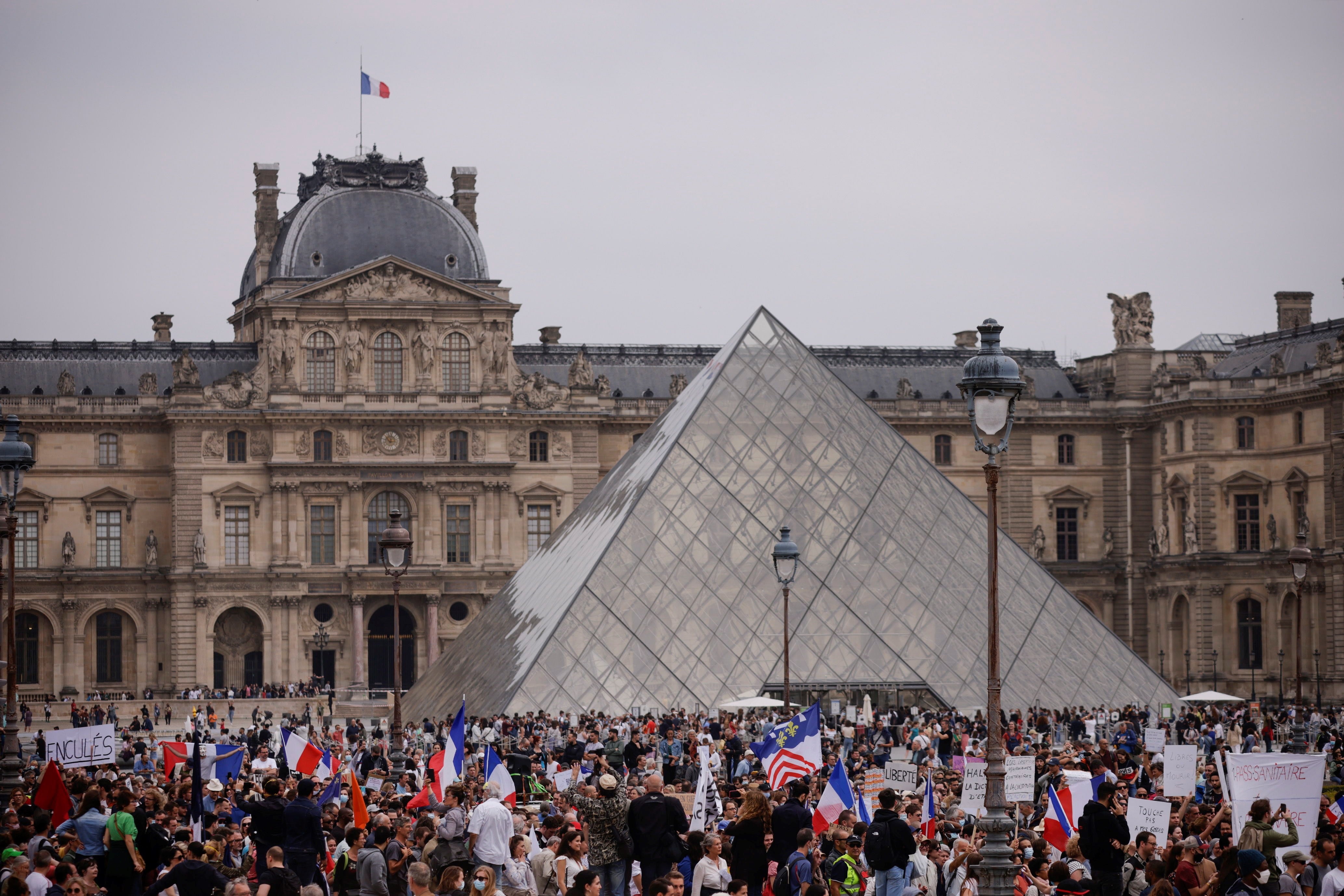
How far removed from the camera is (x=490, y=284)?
54781mm

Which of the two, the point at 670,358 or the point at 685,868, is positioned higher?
the point at 670,358

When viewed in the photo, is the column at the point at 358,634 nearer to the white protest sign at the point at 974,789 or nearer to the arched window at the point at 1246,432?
the arched window at the point at 1246,432

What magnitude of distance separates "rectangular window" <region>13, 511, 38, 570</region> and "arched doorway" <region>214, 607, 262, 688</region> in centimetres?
508

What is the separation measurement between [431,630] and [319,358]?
7666 mm

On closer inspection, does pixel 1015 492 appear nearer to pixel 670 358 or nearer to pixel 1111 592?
pixel 1111 592

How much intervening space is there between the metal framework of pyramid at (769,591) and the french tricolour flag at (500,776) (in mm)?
13803

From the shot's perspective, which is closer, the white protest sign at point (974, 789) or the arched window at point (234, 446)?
the white protest sign at point (974, 789)

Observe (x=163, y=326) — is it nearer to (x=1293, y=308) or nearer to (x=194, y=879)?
(x=1293, y=308)

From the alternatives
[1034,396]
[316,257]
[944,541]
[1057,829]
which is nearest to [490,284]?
[316,257]

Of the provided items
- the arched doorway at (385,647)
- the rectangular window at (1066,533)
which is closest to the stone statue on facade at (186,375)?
the arched doorway at (385,647)

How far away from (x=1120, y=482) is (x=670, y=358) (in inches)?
530

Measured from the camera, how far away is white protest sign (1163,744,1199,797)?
1797cm

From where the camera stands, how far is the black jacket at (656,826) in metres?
13.4

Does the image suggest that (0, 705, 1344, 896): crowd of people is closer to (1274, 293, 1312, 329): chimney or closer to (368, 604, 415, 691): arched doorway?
(368, 604, 415, 691): arched doorway
